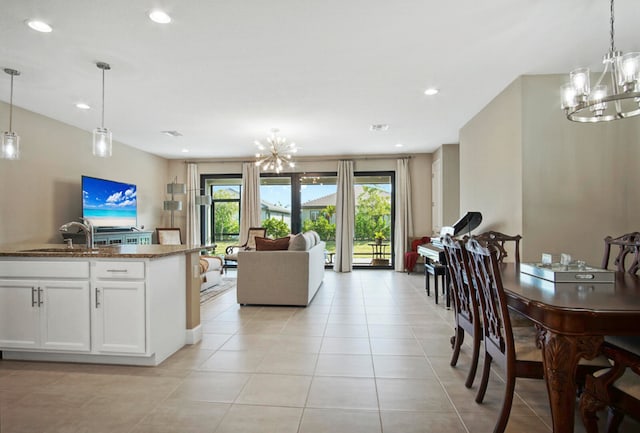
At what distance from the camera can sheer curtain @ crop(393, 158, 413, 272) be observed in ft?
25.0

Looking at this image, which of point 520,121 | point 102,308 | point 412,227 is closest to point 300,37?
point 520,121

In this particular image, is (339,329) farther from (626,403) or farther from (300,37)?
(300,37)

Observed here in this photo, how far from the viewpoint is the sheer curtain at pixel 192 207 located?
26.6 feet

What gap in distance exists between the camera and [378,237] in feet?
26.2

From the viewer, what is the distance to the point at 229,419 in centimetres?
200

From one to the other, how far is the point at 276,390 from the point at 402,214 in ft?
19.2

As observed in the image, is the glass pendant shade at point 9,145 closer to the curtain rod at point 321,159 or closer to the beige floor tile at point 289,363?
the beige floor tile at point 289,363

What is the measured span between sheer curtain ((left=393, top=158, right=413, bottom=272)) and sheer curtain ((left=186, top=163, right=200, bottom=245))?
15.4 feet

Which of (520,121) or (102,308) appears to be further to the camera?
(520,121)

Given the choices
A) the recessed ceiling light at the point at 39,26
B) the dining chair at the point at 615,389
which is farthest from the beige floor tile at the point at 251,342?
the recessed ceiling light at the point at 39,26

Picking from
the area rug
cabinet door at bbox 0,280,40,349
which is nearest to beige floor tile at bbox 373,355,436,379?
cabinet door at bbox 0,280,40,349

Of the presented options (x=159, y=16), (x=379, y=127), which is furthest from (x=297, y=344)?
(x=379, y=127)

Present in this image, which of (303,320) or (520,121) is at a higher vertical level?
(520,121)

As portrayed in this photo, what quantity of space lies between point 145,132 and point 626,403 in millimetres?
6519
